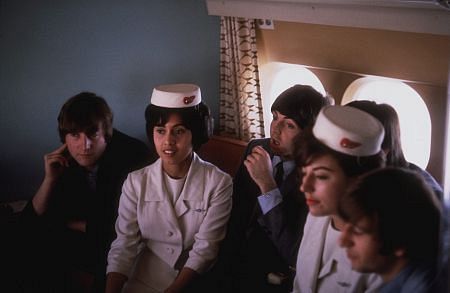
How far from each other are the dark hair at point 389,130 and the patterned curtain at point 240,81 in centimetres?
121

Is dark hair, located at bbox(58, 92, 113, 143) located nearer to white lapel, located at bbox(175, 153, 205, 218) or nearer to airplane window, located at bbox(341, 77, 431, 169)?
white lapel, located at bbox(175, 153, 205, 218)

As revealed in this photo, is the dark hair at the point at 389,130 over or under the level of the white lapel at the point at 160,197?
over

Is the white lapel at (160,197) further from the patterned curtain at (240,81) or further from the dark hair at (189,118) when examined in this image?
the patterned curtain at (240,81)

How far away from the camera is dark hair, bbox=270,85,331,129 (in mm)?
1655

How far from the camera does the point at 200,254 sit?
4.99ft

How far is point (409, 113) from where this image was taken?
2059 millimetres

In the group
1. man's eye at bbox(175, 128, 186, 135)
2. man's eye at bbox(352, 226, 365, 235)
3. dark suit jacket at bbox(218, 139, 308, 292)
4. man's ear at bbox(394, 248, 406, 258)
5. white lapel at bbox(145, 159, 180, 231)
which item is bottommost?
dark suit jacket at bbox(218, 139, 308, 292)

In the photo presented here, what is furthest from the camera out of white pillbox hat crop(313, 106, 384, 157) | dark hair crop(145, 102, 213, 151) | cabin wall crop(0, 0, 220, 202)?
cabin wall crop(0, 0, 220, 202)

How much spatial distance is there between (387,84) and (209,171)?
3.07 ft

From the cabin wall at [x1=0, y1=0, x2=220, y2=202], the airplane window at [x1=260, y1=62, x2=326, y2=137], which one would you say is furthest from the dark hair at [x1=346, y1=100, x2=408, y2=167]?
the cabin wall at [x1=0, y1=0, x2=220, y2=202]

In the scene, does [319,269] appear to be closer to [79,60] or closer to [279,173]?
[279,173]

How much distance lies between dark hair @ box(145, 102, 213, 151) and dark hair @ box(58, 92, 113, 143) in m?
0.26

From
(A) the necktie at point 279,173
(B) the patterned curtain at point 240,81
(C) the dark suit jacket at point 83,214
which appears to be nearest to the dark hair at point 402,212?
Answer: (A) the necktie at point 279,173

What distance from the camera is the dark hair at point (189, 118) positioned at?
4.99 feet
